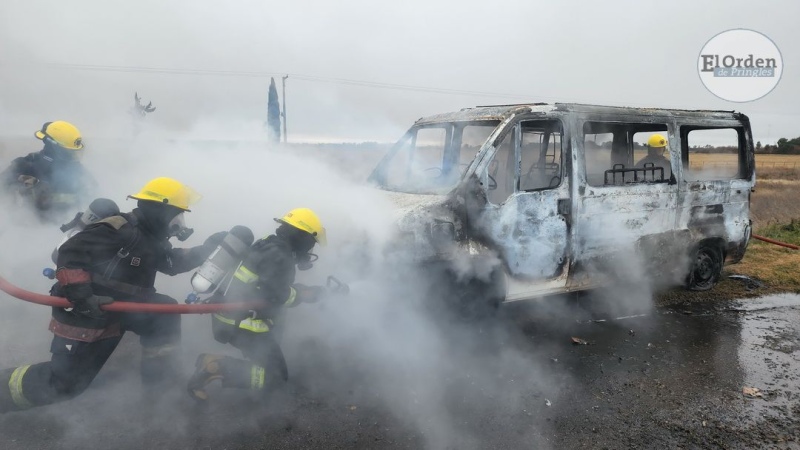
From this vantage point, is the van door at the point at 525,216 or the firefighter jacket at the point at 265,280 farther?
the van door at the point at 525,216

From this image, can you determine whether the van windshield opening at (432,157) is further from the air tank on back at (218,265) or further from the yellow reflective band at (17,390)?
the yellow reflective band at (17,390)

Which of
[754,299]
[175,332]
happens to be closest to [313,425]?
[175,332]

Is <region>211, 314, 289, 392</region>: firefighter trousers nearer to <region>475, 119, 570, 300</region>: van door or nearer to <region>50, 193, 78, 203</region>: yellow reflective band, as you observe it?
<region>475, 119, 570, 300</region>: van door

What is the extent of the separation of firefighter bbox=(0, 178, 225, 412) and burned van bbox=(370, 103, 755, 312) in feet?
6.21

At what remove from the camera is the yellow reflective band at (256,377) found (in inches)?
140

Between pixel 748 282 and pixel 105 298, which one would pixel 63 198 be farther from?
pixel 748 282

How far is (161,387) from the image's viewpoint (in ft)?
12.4

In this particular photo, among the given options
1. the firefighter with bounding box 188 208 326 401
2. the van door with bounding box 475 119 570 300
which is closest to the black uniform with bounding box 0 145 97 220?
the firefighter with bounding box 188 208 326 401

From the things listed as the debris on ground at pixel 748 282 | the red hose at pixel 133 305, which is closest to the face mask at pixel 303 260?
the red hose at pixel 133 305

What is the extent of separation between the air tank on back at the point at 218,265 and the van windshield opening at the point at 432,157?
186 centimetres

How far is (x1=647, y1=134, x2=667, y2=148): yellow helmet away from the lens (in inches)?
236

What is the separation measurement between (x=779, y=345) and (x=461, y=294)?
3324mm

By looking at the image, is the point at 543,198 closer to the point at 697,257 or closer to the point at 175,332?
the point at 697,257

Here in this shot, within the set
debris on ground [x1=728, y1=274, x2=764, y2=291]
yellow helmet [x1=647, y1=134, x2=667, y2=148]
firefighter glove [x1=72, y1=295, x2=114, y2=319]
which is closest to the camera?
firefighter glove [x1=72, y1=295, x2=114, y2=319]
